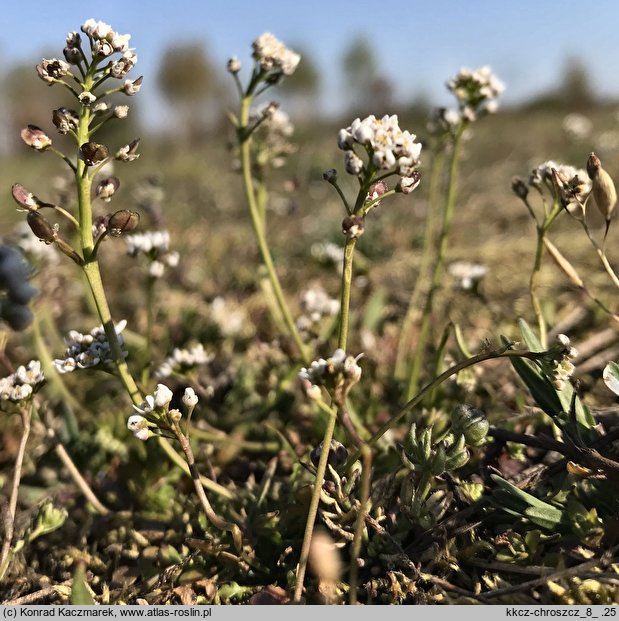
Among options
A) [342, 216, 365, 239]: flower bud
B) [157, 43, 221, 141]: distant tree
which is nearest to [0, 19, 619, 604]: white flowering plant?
[342, 216, 365, 239]: flower bud

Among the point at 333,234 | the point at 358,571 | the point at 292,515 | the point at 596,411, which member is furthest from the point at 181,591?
the point at 333,234

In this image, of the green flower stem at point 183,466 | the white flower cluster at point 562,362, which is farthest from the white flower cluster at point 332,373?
the green flower stem at point 183,466

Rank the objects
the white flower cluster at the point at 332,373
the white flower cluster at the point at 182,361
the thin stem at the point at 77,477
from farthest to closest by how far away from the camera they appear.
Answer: the white flower cluster at the point at 182,361 → the thin stem at the point at 77,477 → the white flower cluster at the point at 332,373

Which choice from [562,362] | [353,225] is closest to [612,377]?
[562,362]

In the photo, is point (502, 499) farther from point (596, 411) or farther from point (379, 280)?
point (379, 280)

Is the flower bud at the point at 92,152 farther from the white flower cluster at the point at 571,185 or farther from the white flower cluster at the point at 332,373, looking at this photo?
the white flower cluster at the point at 571,185

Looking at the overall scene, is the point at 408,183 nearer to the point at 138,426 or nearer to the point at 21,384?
the point at 138,426
